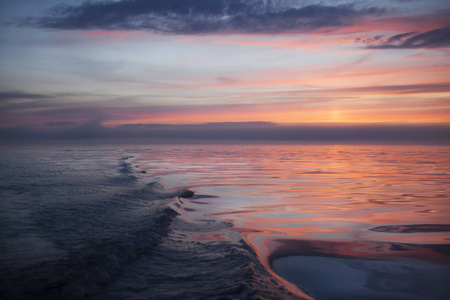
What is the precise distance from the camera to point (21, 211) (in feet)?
24.6

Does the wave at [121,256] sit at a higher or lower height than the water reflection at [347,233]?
higher

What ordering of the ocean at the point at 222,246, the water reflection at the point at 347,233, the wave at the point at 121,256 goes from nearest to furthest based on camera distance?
the wave at the point at 121,256
the ocean at the point at 222,246
the water reflection at the point at 347,233

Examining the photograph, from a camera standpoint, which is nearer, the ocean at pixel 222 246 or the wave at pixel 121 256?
the wave at pixel 121 256

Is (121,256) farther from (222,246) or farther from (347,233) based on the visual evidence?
(347,233)

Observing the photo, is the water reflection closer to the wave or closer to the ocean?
the ocean

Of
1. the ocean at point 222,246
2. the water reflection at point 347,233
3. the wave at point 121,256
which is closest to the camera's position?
the wave at point 121,256

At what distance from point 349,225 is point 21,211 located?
7471 millimetres

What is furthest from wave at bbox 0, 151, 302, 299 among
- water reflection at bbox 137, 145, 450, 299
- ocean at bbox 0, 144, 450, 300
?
water reflection at bbox 137, 145, 450, 299

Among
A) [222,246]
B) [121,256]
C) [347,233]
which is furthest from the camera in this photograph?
[347,233]

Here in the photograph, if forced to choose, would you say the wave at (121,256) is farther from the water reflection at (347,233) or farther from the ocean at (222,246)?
the water reflection at (347,233)

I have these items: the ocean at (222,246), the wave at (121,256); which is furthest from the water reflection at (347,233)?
the wave at (121,256)

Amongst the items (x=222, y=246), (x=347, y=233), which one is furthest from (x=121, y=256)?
(x=347, y=233)

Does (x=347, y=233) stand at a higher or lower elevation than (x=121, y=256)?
lower

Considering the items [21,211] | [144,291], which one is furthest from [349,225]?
[21,211]
